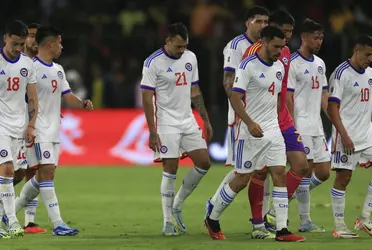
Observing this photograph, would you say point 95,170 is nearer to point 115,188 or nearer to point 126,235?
point 115,188

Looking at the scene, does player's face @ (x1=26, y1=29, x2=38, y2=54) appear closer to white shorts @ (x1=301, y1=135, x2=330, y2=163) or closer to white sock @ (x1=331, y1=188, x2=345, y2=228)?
white shorts @ (x1=301, y1=135, x2=330, y2=163)

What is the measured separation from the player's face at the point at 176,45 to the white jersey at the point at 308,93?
4.63 feet

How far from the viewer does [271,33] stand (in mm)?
11625

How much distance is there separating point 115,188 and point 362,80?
773cm

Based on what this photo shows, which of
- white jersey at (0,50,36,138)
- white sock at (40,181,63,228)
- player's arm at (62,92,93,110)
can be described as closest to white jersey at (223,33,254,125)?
player's arm at (62,92,93,110)

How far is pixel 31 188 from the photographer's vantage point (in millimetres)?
13078

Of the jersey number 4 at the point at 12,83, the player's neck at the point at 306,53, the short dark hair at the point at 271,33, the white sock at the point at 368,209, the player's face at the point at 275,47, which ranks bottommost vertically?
the white sock at the point at 368,209

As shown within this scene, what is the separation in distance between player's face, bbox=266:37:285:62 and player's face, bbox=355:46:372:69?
1367 millimetres

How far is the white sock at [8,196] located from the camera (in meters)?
12.2

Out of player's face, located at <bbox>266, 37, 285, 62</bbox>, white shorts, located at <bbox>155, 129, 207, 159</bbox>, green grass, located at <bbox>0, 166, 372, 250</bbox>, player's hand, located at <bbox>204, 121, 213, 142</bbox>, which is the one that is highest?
player's face, located at <bbox>266, 37, 285, 62</bbox>

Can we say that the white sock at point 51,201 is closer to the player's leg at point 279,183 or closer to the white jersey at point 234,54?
the white jersey at point 234,54

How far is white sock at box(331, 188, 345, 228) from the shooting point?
12.4 m

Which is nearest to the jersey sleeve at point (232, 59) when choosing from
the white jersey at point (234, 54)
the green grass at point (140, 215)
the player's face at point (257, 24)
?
the white jersey at point (234, 54)

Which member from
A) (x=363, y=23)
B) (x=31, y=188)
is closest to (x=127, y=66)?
→ (x=363, y=23)
